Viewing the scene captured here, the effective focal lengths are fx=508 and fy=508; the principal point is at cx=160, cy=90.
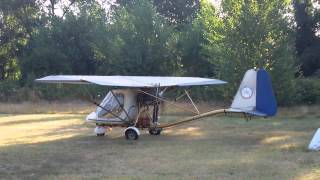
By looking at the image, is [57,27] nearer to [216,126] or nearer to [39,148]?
[216,126]

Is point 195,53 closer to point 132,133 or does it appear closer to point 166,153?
point 132,133

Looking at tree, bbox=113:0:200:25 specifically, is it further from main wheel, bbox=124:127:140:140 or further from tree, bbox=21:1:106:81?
main wheel, bbox=124:127:140:140

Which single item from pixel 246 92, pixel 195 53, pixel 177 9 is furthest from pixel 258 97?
pixel 177 9

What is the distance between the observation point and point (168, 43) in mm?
40281

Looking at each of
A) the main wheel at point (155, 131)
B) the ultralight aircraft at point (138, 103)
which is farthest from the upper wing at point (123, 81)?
the main wheel at point (155, 131)

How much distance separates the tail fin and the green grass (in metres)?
1.05

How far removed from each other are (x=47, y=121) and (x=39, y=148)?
35.1 feet

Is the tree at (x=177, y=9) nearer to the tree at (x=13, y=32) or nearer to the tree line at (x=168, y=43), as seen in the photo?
the tree line at (x=168, y=43)

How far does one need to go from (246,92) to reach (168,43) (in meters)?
23.4

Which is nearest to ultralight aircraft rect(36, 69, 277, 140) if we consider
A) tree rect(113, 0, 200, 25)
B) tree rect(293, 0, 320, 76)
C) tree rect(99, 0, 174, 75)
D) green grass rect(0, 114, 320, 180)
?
green grass rect(0, 114, 320, 180)

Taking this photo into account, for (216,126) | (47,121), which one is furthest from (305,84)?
(47,121)

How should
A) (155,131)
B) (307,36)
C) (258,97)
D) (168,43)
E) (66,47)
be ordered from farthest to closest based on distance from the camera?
(307,36) < (66,47) < (168,43) < (155,131) < (258,97)

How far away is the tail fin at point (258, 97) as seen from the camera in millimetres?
16969

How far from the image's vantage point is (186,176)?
424 inches
